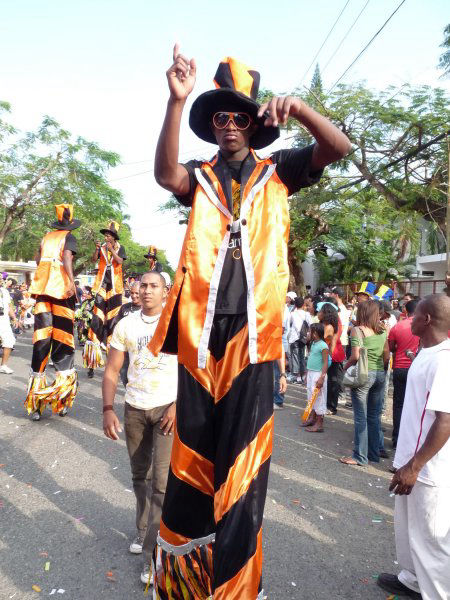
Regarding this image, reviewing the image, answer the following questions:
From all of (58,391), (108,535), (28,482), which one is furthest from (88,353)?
(108,535)

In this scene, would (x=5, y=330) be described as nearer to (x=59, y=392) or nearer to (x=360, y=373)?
(x=59, y=392)

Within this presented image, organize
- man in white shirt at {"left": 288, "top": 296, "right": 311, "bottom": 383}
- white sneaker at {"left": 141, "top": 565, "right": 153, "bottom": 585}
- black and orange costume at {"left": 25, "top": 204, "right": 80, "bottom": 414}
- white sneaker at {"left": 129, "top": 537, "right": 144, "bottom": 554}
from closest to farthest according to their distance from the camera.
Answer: white sneaker at {"left": 141, "top": 565, "right": 153, "bottom": 585}
white sneaker at {"left": 129, "top": 537, "right": 144, "bottom": 554}
black and orange costume at {"left": 25, "top": 204, "right": 80, "bottom": 414}
man in white shirt at {"left": 288, "top": 296, "right": 311, "bottom": 383}

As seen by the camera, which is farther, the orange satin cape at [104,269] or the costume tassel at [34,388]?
the orange satin cape at [104,269]

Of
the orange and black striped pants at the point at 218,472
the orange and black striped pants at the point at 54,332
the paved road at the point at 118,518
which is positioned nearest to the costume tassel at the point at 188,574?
the orange and black striped pants at the point at 218,472

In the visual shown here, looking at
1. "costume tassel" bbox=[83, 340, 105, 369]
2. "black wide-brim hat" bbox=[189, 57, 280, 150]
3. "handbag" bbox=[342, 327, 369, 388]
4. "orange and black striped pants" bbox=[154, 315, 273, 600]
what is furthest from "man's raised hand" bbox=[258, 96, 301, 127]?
"costume tassel" bbox=[83, 340, 105, 369]

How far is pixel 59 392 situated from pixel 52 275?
157 centimetres

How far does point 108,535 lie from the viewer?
3.67 meters

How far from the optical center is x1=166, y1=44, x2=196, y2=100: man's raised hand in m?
1.93

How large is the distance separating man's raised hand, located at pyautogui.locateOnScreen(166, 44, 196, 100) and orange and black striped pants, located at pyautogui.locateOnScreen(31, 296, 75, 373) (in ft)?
17.7

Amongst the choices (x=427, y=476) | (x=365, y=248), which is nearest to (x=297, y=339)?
(x=427, y=476)

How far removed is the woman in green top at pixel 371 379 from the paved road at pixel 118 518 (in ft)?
0.97

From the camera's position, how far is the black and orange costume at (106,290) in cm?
920

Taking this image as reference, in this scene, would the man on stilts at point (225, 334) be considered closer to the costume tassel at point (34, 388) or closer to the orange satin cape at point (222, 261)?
the orange satin cape at point (222, 261)

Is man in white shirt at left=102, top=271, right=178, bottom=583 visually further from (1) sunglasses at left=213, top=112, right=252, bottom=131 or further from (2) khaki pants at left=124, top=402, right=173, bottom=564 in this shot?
(1) sunglasses at left=213, top=112, right=252, bottom=131
